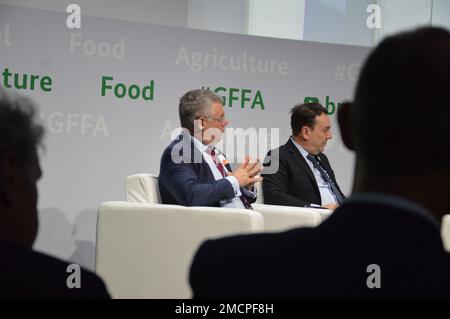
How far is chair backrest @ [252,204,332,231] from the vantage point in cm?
382

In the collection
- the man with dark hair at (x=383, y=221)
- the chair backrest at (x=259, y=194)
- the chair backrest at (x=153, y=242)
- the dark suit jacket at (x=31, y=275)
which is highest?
the man with dark hair at (x=383, y=221)

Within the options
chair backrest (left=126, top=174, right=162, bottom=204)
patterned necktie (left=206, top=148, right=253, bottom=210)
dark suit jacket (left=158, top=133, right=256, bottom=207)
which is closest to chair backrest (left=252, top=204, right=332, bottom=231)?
patterned necktie (left=206, top=148, right=253, bottom=210)

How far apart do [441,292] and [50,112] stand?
153 inches

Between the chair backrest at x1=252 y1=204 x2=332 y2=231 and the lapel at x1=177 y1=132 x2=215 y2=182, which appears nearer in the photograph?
the chair backrest at x1=252 y1=204 x2=332 y2=231

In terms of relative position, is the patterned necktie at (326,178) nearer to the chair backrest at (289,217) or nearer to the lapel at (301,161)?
the lapel at (301,161)

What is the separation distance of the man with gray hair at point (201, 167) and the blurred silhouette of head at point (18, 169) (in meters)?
2.62

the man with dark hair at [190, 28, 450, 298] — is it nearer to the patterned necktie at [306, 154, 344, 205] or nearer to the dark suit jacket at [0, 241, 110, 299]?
the dark suit jacket at [0, 241, 110, 299]

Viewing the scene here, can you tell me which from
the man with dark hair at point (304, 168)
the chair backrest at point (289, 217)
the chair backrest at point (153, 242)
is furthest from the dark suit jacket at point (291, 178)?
the chair backrest at point (153, 242)

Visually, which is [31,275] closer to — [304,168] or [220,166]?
[220,166]

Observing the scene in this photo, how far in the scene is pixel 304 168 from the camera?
470 cm

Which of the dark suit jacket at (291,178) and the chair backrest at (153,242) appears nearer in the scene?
the chair backrest at (153,242)

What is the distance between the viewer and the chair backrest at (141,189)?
157 inches

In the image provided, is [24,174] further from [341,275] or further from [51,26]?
[51,26]

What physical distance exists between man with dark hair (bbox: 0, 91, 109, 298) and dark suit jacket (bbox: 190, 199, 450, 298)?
258mm
